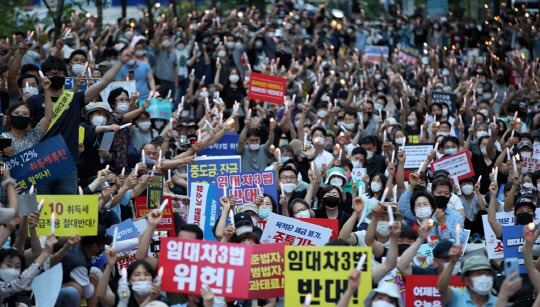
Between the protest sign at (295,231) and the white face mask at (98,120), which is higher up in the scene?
the white face mask at (98,120)

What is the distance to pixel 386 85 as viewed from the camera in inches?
934

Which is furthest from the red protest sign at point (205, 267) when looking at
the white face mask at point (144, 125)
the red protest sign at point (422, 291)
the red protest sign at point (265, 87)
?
the red protest sign at point (265, 87)

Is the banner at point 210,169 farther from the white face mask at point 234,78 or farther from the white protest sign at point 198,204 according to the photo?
the white face mask at point 234,78

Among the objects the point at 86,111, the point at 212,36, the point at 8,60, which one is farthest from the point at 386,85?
the point at 86,111

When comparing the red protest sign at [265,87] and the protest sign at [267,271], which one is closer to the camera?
the protest sign at [267,271]

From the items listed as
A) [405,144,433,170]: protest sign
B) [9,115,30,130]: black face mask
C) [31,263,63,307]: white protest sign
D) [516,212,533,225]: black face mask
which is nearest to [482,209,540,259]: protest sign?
[516,212,533,225]: black face mask

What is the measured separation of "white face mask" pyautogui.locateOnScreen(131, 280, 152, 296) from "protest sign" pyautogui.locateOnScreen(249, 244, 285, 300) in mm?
890

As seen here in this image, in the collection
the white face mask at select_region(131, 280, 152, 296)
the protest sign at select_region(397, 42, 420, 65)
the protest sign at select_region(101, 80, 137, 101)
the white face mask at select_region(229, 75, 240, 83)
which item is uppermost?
the protest sign at select_region(397, 42, 420, 65)

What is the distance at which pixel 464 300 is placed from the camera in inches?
325

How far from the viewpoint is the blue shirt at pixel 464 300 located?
819 centimetres

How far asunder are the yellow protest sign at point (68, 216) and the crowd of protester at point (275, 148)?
19 centimetres

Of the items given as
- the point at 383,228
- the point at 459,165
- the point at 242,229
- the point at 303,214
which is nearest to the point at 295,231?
the point at 242,229

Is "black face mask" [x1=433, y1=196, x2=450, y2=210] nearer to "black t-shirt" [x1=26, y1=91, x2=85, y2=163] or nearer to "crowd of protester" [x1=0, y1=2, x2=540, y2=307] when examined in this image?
"crowd of protester" [x1=0, y1=2, x2=540, y2=307]

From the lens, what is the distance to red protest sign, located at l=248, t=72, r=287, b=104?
18.0 meters
